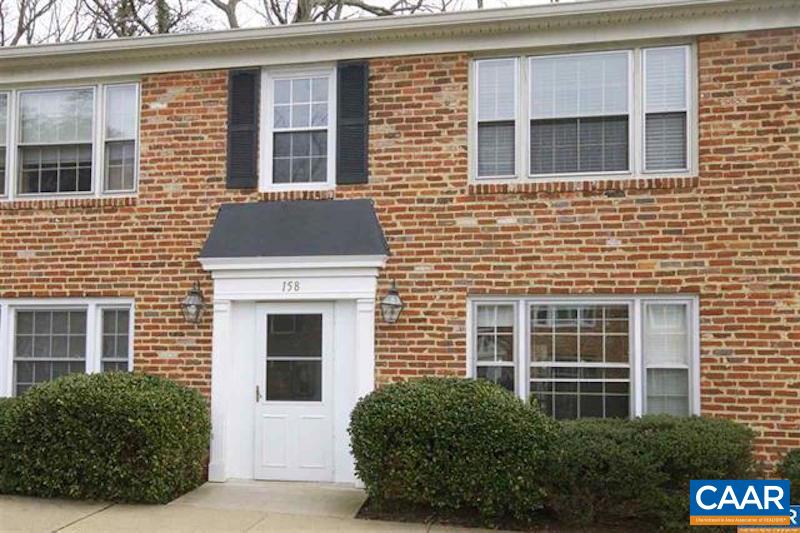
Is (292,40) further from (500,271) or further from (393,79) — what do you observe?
(500,271)

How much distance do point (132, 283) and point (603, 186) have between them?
17.3 feet

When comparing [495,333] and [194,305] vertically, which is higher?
[194,305]

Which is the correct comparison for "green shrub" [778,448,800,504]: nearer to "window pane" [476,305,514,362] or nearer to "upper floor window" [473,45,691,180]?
"window pane" [476,305,514,362]

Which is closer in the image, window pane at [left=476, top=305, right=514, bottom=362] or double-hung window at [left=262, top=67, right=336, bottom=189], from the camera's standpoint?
window pane at [left=476, top=305, right=514, bottom=362]

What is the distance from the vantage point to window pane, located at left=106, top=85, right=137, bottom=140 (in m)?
9.22

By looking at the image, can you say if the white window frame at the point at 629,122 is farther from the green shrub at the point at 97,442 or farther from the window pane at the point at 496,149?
the green shrub at the point at 97,442

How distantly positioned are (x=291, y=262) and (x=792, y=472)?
5.18 metres

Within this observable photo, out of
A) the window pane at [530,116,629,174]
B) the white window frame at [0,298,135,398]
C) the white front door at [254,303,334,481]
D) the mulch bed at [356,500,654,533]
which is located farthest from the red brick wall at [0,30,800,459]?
the mulch bed at [356,500,654,533]

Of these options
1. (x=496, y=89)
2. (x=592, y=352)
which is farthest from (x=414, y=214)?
(x=592, y=352)

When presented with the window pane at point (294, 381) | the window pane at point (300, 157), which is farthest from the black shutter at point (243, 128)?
the window pane at point (294, 381)

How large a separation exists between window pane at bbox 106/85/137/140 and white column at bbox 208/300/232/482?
2326 mm

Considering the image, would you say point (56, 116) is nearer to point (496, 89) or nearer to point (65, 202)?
point (65, 202)

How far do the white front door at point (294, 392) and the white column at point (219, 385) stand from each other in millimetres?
345

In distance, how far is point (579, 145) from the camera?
27.1ft
